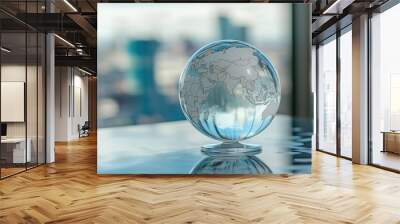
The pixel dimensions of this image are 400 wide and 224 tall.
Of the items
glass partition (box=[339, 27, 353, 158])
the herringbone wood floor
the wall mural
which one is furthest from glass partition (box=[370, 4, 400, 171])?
the wall mural

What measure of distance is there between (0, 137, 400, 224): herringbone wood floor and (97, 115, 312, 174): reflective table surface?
17 cm

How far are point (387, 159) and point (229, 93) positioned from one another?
12.0 feet

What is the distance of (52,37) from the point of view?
26.5 ft

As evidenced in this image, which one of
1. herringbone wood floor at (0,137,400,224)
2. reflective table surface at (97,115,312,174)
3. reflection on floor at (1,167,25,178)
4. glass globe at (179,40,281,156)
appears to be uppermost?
glass globe at (179,40,281,156)

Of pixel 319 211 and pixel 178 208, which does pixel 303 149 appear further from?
pixel 178 208

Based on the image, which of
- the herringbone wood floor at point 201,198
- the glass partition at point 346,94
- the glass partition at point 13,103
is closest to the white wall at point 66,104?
the glass partition at point 13,103

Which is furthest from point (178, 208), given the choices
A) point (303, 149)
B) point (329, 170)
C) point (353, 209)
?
point (329, 170)

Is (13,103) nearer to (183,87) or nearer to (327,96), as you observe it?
(183,87)

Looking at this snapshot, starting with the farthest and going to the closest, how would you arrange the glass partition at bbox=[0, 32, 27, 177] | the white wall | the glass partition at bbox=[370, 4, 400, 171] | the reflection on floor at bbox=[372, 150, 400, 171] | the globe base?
the white wall < the reflection on floor at bbox=[372, 150, 400, 171] < the glass partition at bbox=[370, 4, 400, 171] < the glass partition at bbox=[0, 32, 27, 177] < the globe base

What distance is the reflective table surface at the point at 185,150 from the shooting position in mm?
6117

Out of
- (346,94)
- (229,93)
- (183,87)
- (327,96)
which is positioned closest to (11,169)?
(183,87)

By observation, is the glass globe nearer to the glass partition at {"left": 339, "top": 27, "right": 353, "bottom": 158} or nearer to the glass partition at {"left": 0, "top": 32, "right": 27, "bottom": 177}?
the glass partition at {"left": 0, "top": 32, "right": 27, "bottom": 177}

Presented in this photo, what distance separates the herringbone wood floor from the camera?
384 cm

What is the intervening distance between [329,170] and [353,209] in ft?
9.70
